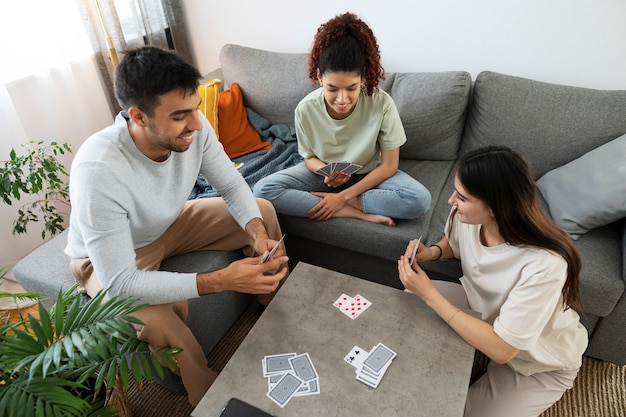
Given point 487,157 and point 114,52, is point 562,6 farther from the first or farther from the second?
point 114,52

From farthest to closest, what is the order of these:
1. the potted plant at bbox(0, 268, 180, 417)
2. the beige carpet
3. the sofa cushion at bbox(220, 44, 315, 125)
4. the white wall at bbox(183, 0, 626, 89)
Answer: the sofa cushion at bbox(220, 44, 315, 125)
the white wall at bbox(183, 0, 626, 89)
the beige carpet
the potted plant at bbox(0, 268, 180, 417)

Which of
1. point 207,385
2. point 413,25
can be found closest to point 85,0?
point 413,25

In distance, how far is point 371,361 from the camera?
3.55 feet

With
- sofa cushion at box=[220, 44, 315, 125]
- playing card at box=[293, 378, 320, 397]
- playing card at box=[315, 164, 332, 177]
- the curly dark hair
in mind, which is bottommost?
playing card at box=[293, 378, 320, 397]

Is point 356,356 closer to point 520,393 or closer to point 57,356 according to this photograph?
point 520,393

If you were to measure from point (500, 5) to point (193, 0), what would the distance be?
188 cm

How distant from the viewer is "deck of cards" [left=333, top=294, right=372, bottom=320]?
A: 1223 mm

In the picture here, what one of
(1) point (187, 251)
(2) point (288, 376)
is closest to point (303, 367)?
(2) point (288, 376)

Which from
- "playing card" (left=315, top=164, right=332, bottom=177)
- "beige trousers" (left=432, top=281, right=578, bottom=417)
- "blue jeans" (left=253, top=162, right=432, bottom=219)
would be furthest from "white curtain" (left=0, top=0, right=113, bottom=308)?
"beige trousers" (left=432, top=281, right=578, bottom=417)

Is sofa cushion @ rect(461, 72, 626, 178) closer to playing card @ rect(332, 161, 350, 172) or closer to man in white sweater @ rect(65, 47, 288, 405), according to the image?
playing card @ rect(332, 161, 350, 172)

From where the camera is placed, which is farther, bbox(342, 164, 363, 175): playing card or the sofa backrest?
the sofa backrest

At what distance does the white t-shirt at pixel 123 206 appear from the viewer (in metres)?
1.19

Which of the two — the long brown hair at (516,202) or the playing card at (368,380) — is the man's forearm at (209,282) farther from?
the long brown hair at (516,202)

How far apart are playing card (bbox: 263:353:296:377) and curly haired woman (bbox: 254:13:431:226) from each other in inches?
30.6
